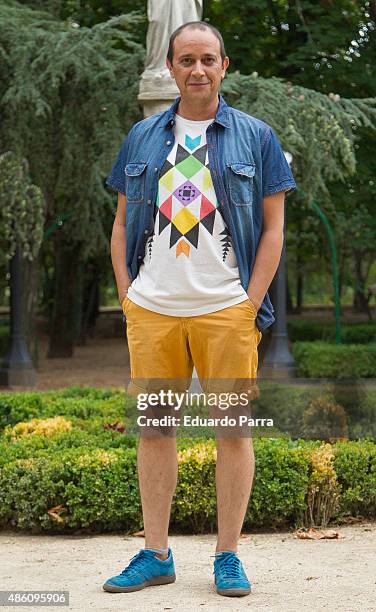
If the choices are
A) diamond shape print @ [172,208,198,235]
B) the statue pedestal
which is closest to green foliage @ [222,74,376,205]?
the statue pedestal

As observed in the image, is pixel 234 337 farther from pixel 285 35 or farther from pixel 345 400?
pixel 285 35

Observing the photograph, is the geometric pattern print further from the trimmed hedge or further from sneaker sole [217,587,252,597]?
the trimmed hedge

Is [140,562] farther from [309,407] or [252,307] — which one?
[309,407]

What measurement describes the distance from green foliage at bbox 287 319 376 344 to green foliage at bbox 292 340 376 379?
3.16 meters

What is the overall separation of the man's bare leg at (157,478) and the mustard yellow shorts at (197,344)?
8.7 inches

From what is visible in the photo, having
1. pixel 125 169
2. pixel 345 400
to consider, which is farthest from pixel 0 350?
pixel 125 169

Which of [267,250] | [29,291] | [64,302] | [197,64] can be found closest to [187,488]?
[267,250]

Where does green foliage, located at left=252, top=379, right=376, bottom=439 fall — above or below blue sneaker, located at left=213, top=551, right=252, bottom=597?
below

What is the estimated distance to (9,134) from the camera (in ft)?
40.4

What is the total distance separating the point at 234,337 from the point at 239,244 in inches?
12.2

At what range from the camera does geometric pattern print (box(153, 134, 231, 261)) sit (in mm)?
3623

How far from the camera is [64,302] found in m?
19.0

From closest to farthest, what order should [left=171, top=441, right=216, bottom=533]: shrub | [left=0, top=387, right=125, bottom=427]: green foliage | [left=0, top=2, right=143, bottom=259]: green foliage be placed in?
[left=171, top=441, right=216, bottom=533]: shrub, [left=0, top=387, right=125, bottom=427]: green foliage, [left=0, top=2, right=143, bottom=259]: green foliage

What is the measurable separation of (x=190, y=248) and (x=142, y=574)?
1.15 metres
